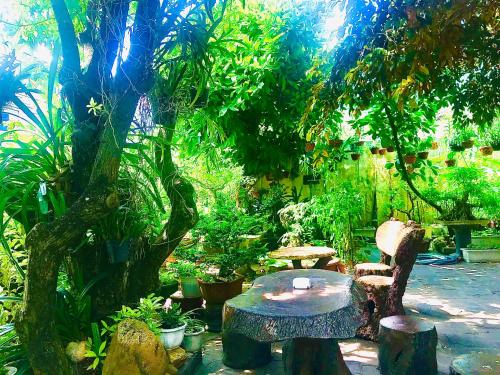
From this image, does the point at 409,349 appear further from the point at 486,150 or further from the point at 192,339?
the point at 486,150

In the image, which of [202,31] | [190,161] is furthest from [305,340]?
[190,161]

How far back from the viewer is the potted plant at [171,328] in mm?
3176

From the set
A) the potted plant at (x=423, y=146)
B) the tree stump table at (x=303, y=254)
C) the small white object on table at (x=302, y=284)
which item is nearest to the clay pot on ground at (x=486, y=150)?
the potted plant at (x=423, y=146)

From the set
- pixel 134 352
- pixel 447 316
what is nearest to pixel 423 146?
pixel 447 316

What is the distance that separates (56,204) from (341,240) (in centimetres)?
471

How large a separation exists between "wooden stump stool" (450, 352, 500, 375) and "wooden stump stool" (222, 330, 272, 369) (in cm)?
160

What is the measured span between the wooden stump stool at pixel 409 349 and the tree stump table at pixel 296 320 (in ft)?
1.08

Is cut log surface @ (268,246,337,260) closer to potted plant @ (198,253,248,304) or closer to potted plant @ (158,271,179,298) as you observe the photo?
potted plant @ (198,253,248,304)

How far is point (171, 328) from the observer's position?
10.6ft

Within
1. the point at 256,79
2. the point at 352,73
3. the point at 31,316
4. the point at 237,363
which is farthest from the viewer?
the point at 256,79

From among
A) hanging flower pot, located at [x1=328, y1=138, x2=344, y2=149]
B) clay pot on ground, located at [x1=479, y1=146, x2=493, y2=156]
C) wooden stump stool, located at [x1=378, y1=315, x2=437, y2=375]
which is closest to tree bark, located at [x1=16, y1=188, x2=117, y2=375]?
wooden stump stool, located at [x1=378, y1=315, x2=437, y2=375]

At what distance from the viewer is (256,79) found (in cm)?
525

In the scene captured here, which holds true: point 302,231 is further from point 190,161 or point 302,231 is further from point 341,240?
point 190,161

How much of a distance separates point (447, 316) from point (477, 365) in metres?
2.52
